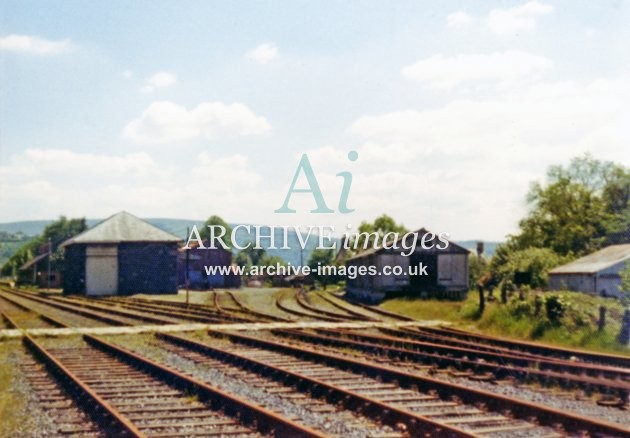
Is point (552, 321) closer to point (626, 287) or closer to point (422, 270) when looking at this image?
point (626, 287)

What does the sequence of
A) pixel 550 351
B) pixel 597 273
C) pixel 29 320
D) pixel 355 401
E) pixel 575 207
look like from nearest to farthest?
pixel 355 401
pixel 550 351
pixel 29 320
pixel 597 273
pixel 575 207

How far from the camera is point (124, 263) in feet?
149

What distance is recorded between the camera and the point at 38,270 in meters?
85.1

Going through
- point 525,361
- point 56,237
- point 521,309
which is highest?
point 56,237

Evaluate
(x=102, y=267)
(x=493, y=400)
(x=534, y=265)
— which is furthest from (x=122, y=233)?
(x=493, y=400)

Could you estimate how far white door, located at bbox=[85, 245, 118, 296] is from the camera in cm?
4516

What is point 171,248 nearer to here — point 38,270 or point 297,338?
point 297,338

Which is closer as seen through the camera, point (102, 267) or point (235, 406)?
point (235, 406)

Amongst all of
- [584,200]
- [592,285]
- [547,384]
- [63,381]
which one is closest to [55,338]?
[63,381]

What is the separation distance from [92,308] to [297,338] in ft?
53.1

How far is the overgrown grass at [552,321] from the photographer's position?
15.6 metres

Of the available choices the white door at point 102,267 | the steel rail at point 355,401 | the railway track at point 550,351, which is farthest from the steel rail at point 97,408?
the white door at point 102,267

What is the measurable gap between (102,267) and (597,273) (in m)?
31.6

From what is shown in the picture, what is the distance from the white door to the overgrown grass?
2867 centimetres
